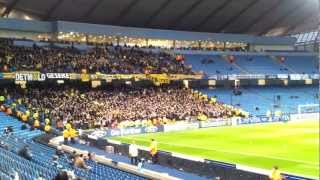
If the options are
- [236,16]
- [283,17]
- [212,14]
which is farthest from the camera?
[283,17]

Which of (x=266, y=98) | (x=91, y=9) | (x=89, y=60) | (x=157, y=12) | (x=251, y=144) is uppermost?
(x=157, y=12)

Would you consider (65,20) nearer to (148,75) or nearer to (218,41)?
(148,75)

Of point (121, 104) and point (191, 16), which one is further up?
Result: point (191, 16)

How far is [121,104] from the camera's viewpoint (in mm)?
53688

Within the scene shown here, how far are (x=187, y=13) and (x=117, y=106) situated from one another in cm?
2242

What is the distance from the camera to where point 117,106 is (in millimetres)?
52781

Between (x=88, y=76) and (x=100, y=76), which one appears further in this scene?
(x=100, y=76)

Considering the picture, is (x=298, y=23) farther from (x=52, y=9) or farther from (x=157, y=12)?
(x=52, y=9)

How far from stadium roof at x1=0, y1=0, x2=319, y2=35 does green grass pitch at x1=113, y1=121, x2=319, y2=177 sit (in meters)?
21.7

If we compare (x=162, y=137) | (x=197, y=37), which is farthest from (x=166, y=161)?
(x=197, y=37)

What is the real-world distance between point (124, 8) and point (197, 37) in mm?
13574

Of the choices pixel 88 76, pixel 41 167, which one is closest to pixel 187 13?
pixel 88 76

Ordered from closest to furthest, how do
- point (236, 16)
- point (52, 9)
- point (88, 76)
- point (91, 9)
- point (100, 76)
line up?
point (88, 76), point (100, 76), point (52, 9), point (91, 9), point (236, 16)

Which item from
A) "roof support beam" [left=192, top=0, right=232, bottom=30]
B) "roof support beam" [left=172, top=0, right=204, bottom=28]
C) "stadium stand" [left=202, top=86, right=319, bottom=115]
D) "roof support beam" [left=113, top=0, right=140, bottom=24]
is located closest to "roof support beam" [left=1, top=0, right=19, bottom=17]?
"roof support beam" [left=113, top=0, right=140, bottom=24]
